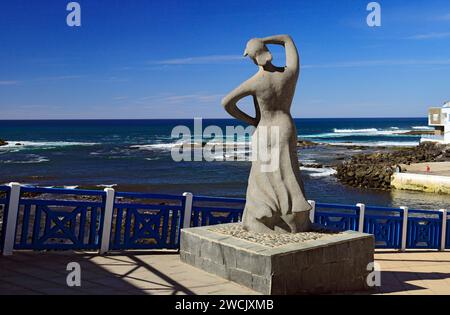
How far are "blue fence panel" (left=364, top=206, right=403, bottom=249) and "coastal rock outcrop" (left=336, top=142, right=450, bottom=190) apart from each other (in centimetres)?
2412

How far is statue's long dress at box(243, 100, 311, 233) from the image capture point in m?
6.88

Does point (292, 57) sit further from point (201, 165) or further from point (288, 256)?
point (201, 165)

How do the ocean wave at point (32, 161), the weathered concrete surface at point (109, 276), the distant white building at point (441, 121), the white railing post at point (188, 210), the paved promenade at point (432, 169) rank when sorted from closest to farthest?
the weathered concrete surface at point (109, 276)
the white railing post at point (188, 210)
the paved promenade at point (432, 169)
the ocean wave at point (32, 161)
the distant white building at point (441, 121)

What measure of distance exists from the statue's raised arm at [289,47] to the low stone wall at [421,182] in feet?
84.3

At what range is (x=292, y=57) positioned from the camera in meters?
7.05

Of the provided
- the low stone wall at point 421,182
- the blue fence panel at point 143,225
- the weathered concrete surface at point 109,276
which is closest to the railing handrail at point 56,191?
the blue fence panel at point 143,225

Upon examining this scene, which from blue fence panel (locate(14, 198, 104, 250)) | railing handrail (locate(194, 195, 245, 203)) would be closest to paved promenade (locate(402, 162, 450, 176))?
railing handrail (locate(194, 195, 245, 203))

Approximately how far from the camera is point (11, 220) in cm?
692

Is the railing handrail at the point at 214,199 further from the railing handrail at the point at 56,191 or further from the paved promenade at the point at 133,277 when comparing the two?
the railing handrail at the point at 56,191

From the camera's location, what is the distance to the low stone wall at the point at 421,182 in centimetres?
2978

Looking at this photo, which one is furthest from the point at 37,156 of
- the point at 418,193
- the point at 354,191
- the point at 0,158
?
the point at 418,193

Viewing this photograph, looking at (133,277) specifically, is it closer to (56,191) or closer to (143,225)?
Answer: (143,225)

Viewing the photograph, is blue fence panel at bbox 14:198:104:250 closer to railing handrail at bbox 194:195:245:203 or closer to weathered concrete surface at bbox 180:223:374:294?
weathered concrete surface at bbox 180:223:374:294
